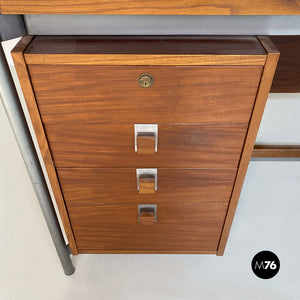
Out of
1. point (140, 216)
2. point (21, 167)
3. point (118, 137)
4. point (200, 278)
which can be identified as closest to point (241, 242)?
point (200, 278)

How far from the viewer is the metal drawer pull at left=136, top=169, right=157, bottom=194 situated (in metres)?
0.87

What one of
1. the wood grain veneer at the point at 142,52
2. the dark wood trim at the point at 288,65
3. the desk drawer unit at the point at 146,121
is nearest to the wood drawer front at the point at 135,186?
the desk drawer unit at the point at 146,121

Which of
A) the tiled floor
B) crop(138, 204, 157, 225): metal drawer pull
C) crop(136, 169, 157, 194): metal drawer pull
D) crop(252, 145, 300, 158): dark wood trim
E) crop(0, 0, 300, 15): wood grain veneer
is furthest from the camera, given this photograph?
crop(252, 145, 300, 158): dark wood trim

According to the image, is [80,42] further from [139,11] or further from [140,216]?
[140,216]

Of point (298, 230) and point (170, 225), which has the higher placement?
point (170, 225)

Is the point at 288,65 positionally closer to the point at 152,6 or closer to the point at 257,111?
the point at 257,111

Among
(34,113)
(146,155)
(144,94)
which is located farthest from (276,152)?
(34,113)

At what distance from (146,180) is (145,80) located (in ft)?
0.99

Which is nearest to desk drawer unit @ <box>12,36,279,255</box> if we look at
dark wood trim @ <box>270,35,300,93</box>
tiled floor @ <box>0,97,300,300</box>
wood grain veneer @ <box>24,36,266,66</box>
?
wood grain veneer @ <box>24,36,266,66</box>

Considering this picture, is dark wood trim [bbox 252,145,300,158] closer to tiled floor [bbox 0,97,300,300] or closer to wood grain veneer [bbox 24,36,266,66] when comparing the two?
tiled floor [bbox 0,97,300,300]

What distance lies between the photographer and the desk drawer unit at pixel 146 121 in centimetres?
66

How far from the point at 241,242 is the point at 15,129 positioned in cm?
92

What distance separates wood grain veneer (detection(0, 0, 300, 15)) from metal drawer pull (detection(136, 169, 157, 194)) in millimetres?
421

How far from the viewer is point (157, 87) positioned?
691 millimetres
